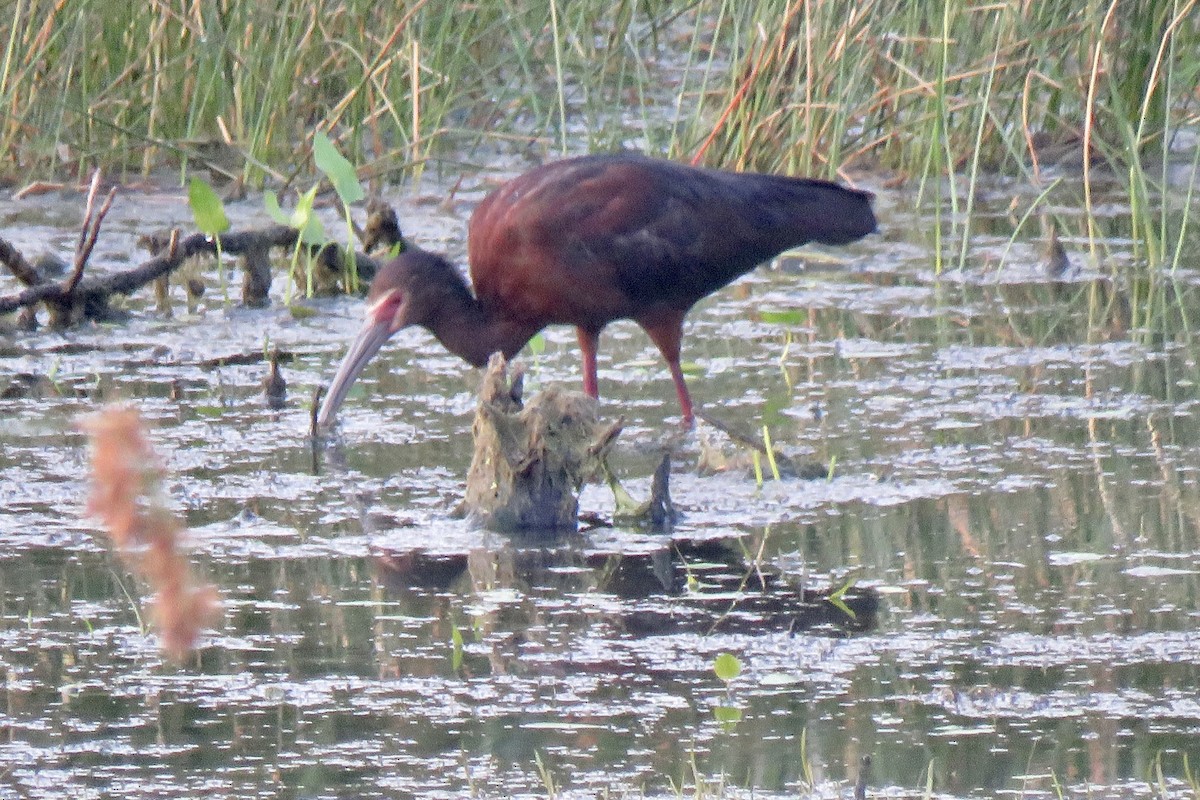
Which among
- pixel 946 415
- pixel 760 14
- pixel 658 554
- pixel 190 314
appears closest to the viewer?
pixel 658 554

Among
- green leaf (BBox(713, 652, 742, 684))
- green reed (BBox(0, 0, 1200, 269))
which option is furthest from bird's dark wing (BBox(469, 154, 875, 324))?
green leaf (BBox(713, 652, 742, 684))

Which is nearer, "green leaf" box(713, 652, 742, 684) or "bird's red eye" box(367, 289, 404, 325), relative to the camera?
"green leaf" box(713, 652, 742, 684)

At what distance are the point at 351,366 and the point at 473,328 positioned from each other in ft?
1.25

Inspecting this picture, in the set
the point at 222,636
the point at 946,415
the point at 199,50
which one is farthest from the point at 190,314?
the point at 222,636

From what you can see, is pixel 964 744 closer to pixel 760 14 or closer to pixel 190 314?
pixel 190 314

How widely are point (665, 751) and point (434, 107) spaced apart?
588 cm

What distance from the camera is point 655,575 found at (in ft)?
13.2

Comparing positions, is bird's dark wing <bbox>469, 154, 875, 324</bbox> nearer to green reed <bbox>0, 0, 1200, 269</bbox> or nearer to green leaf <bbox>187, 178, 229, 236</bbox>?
green leaf <bbox>187, 178, 229, 236</bbox>

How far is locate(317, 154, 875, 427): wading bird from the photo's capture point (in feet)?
18.0

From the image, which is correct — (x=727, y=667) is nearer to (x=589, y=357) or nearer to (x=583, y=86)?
(x=589, y=357)

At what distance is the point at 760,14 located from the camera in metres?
7.81

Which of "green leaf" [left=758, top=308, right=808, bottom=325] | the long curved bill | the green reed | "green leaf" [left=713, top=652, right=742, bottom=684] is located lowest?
"green leaf" [left=713, top=652, right=742, bottom=684]

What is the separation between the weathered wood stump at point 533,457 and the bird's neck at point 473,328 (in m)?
1.17

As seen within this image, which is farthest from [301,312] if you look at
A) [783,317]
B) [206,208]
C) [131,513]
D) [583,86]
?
[131,513]
